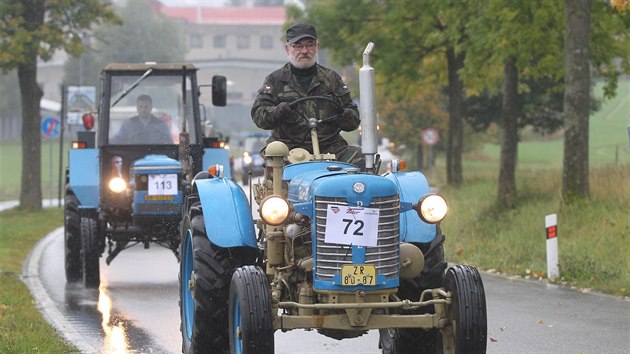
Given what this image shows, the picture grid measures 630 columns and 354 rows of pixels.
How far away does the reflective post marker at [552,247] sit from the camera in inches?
684

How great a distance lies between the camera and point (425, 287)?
941 centimetres

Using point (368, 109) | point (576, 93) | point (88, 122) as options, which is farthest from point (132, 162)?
point (368, 109)

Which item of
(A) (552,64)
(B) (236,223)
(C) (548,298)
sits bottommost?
(C) (548,298)

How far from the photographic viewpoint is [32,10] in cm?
→ 3422

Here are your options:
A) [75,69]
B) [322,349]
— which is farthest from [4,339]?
[75,69]

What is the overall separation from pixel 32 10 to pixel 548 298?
21855 millimetres

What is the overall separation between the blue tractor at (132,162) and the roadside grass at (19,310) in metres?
1.12

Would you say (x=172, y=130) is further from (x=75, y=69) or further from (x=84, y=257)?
(x=75, y=69)

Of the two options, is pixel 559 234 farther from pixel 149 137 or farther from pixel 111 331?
pixel 111 331

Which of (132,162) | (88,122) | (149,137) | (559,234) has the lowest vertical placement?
(559,234)

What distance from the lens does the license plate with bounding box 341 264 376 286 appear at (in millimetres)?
8523

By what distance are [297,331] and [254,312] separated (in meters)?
4.29

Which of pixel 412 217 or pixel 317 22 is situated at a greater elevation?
→ pixel 317 22

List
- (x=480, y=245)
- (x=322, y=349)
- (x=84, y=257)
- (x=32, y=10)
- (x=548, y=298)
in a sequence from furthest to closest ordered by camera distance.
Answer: (x=32, y=10) < (x=480, y=245) < (x=84, y=257) < (x=548, y=298) < (x=322, y=349)
